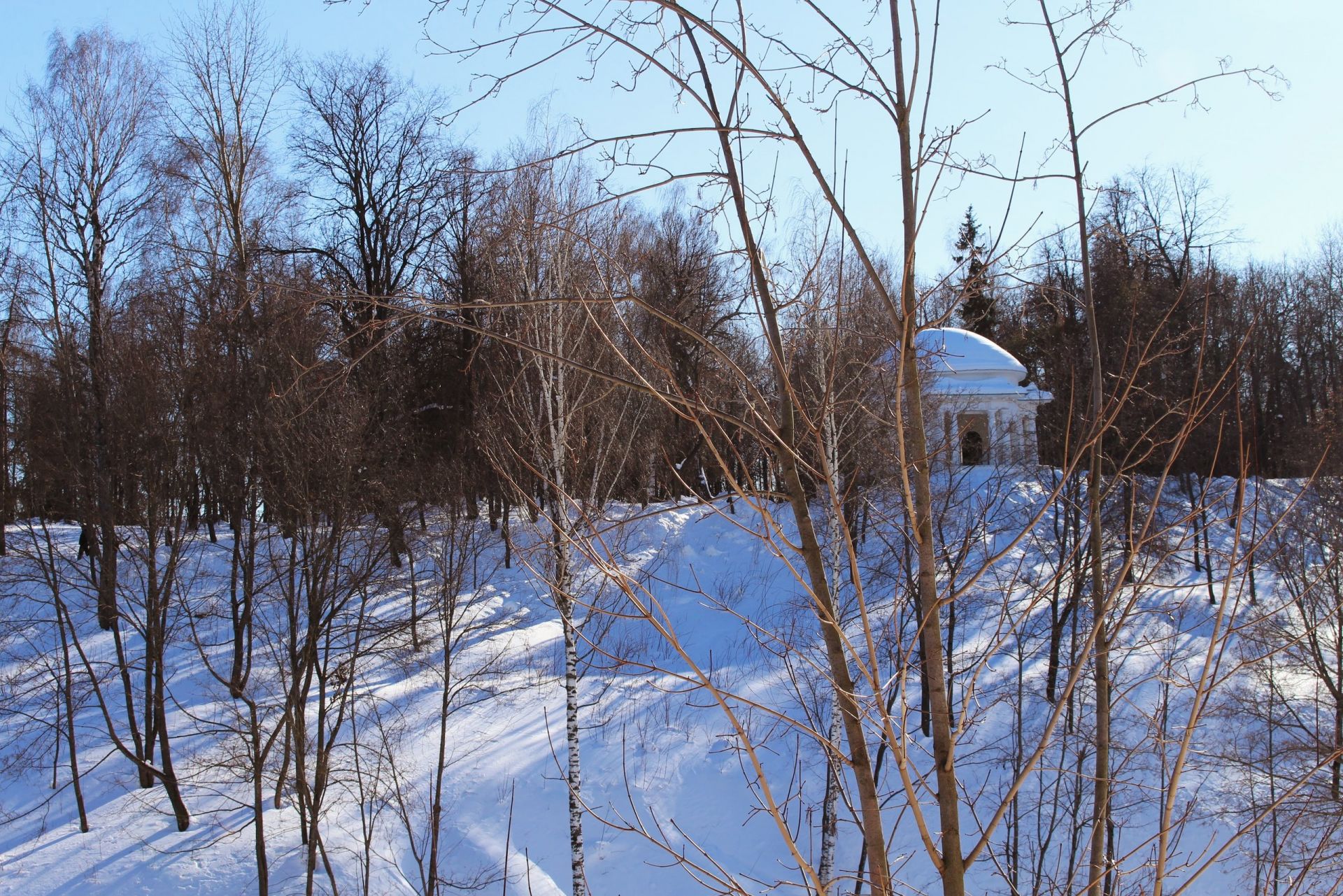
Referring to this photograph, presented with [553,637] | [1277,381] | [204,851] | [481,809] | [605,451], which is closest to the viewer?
[605,451]

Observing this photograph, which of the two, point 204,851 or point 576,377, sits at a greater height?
point 576,377

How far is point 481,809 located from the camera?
14.0m

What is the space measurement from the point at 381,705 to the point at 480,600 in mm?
4834

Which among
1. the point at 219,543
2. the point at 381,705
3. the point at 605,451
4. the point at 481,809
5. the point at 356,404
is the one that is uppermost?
Result: the point at 356,404

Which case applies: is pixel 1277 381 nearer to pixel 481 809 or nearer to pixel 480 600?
pixel 480 600

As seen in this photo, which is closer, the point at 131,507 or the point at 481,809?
the point at 481,809

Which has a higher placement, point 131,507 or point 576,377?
point 576,377

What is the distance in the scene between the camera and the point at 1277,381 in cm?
3262

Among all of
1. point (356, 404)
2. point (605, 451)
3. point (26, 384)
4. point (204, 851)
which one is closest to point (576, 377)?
point (605, 451)

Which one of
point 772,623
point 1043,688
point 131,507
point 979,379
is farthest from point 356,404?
point 979,379

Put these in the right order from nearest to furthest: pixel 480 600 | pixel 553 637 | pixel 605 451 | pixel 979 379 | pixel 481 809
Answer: pixel 605 451, pixel 481 809, pixel 553 637, pixel 480 600, pixel 979 379

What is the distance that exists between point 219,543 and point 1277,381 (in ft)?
114

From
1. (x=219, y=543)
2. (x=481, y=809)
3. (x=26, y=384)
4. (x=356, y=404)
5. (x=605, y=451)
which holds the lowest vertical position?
(x=481, y=809)

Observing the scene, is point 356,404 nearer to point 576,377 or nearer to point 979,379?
point 576,377
